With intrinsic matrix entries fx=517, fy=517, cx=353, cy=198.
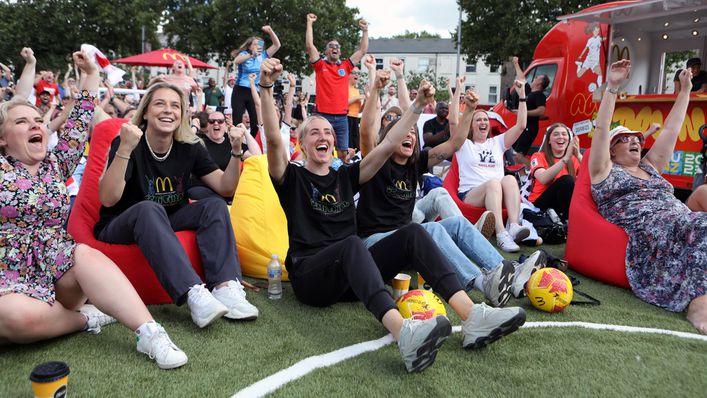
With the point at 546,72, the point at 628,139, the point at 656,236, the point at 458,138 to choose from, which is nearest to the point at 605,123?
the point at 628,139

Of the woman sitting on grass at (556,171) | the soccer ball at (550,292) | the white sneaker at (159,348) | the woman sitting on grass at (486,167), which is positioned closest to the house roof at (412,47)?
the woman sitting on grass at (556,171)

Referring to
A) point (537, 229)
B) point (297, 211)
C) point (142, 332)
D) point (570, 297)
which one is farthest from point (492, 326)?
point (537, 229)

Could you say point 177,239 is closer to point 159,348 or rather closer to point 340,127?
point 159,348

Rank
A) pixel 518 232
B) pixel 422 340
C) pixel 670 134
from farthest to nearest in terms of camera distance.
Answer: pixel 518 232 → pixel 670 134 → pixel 422 340

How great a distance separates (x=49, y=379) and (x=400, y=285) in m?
2.11

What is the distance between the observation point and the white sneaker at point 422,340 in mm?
2455

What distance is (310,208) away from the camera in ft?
11.1

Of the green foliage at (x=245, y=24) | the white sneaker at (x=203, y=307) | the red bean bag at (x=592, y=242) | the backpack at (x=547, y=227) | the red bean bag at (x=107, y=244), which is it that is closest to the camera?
the white sneaker at (x=203, y=307)

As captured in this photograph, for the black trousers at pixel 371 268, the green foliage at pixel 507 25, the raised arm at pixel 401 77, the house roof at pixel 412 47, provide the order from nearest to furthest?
the black trousers at pixel 371 268
the raised arm at pixel 401 77
the green foliage at pixel 507 25
the house roof at pixel 412 47

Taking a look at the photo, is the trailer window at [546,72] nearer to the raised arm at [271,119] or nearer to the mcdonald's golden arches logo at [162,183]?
the raised arm at [271,119]

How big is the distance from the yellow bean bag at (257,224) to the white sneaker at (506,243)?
2.29 m

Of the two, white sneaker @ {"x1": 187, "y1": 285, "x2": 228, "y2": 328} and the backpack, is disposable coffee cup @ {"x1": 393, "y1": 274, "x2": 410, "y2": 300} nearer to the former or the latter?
white sneaker @ {"x1": 187, "y1": 285, "x2": 228, "y2": 328}

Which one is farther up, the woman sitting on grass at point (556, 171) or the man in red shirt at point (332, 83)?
the man in red shirt at point (332, 83)

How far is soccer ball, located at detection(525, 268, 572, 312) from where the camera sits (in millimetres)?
3533
